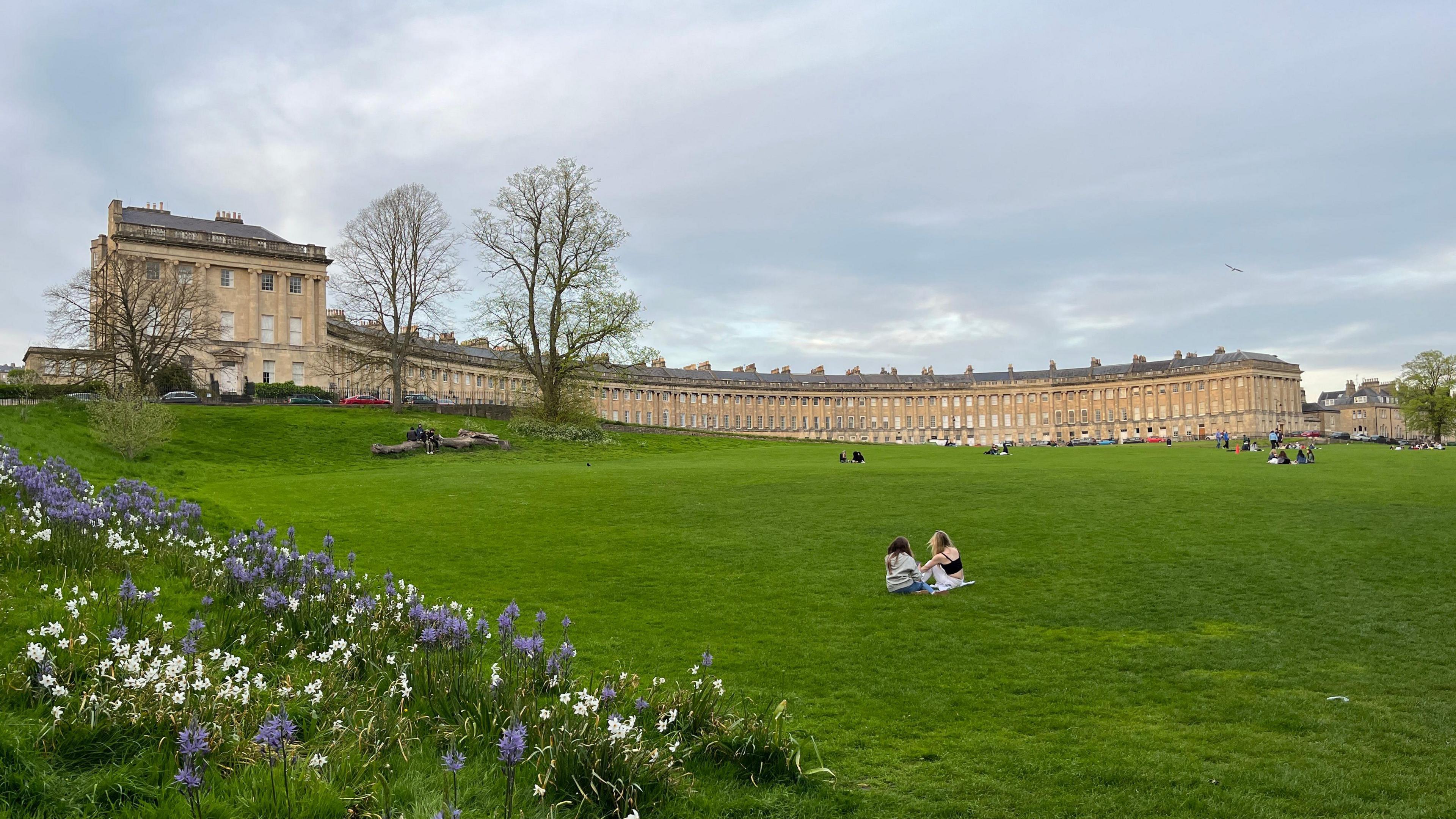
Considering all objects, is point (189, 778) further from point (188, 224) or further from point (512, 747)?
point (188, 224)

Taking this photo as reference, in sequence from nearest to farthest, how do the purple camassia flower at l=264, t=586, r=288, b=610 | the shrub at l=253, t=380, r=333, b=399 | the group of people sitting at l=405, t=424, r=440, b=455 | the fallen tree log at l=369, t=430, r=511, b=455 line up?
the purple camassia flower at l=264, t=586, r=288, b=610 < the fallen tree log at l=369, t=430, r=511, b=455 < the group of people sitting at l=405, t=424, r=440, b=455 < the shrub at l=253, t=380, r=333, b=399

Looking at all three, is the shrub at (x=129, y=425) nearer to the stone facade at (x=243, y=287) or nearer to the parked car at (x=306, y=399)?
the parked car at (x=306, y=399)

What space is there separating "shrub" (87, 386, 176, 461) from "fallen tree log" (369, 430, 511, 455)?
30.0 feet

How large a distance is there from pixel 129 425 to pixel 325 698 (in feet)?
110

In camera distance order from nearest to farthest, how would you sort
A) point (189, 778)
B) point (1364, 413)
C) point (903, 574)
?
point (189, 778) < point (903, 574) < point (1364, 413)

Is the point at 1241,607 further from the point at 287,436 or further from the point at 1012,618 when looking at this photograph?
the point at 287,436

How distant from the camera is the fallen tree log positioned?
43312mm

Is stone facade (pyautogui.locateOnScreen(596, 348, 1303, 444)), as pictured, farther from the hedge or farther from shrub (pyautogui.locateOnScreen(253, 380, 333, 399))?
the hedge

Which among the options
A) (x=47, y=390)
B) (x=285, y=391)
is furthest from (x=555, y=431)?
(x=47, y=390)

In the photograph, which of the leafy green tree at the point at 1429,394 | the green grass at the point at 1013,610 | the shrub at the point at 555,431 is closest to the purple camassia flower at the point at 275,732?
the green grass at the point at 1013,610

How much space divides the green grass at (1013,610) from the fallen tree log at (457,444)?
11709 mm

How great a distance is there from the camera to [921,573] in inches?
558

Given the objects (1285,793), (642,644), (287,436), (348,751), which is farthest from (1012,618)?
(287,436)

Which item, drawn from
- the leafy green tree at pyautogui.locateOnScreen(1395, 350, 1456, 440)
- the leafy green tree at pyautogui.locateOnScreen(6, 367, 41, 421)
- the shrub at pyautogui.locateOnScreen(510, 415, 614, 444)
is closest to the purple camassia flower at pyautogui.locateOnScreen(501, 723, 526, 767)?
the leafy green tree at pyautogui.locateOnScreen(6, 367, 41, 421)
